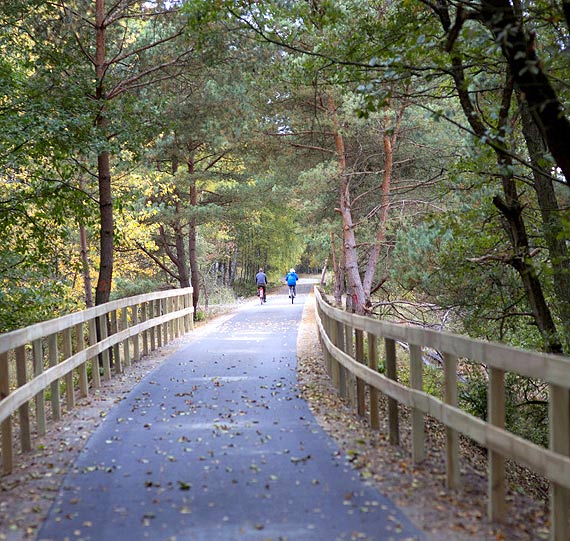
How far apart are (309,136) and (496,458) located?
18.5 metres

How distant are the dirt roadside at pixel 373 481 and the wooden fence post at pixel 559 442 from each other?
1.32ft

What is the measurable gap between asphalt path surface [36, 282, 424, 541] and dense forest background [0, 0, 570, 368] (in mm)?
3107

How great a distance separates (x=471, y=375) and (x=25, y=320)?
862 centimetres

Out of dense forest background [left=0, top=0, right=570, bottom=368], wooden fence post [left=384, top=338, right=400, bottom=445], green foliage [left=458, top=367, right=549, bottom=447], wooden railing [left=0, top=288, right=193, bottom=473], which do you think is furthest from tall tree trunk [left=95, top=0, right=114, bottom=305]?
wooden fence post [left=384, top=338, right=400, bottom=445]

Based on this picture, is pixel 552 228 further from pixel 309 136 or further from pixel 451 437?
pixel 309 136

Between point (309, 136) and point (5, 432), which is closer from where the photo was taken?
point (5, 432)

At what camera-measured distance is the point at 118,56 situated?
1360 cm

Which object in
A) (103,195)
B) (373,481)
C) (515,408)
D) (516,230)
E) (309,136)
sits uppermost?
(309,136)

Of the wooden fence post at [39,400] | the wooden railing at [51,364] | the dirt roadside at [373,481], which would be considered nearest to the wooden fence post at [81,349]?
the wooden railing at [51,364]

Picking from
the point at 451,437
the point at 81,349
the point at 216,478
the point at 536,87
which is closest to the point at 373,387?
the point at 451,437

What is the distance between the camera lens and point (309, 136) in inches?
861

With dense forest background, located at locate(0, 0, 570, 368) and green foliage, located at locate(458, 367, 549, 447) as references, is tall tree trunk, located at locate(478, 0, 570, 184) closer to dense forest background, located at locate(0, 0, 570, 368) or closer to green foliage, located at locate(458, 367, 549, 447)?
dense forest background, located at locate(0, 0, 570, 368)

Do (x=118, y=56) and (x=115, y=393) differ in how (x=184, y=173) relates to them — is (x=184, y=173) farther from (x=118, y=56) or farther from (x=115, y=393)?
(x=115, y=393)

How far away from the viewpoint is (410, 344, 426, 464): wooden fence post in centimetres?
539
